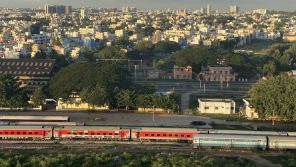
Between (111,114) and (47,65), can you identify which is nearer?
(111,114)

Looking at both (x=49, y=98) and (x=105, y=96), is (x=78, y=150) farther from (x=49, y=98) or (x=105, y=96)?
(x=49, y=98)

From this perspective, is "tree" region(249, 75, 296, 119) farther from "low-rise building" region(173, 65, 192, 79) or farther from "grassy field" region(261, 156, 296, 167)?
"low-rise building" region(173, 65, 192, 79)

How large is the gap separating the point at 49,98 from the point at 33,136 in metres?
9.95

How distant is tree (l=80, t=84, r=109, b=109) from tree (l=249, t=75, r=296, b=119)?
11.8m

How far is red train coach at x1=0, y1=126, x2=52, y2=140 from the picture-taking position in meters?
22.8

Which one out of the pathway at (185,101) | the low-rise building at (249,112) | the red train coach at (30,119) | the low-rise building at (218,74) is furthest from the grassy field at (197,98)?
the red train coach at (30,119)

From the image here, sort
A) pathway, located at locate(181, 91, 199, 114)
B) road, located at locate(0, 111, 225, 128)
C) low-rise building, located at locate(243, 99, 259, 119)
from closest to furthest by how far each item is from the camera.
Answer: road, located at locate(0, 111, 225, 128) < low-rise building, located at locate(243, 99, 259, 119) < pathway, located at locate(181, 91, 199, 114)

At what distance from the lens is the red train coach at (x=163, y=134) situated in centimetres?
2242

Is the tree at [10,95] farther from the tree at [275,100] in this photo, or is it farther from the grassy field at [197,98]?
the tree at [275,100]

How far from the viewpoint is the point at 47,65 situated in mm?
37844

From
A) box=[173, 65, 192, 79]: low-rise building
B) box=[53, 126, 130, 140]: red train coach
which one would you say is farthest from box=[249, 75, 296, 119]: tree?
box=[173, 65, 192, 79]: low-rise building

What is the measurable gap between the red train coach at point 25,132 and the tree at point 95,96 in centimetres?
747

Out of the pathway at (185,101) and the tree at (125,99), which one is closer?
the tree at (125,99)

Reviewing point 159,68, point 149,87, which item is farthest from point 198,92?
point 159,68
